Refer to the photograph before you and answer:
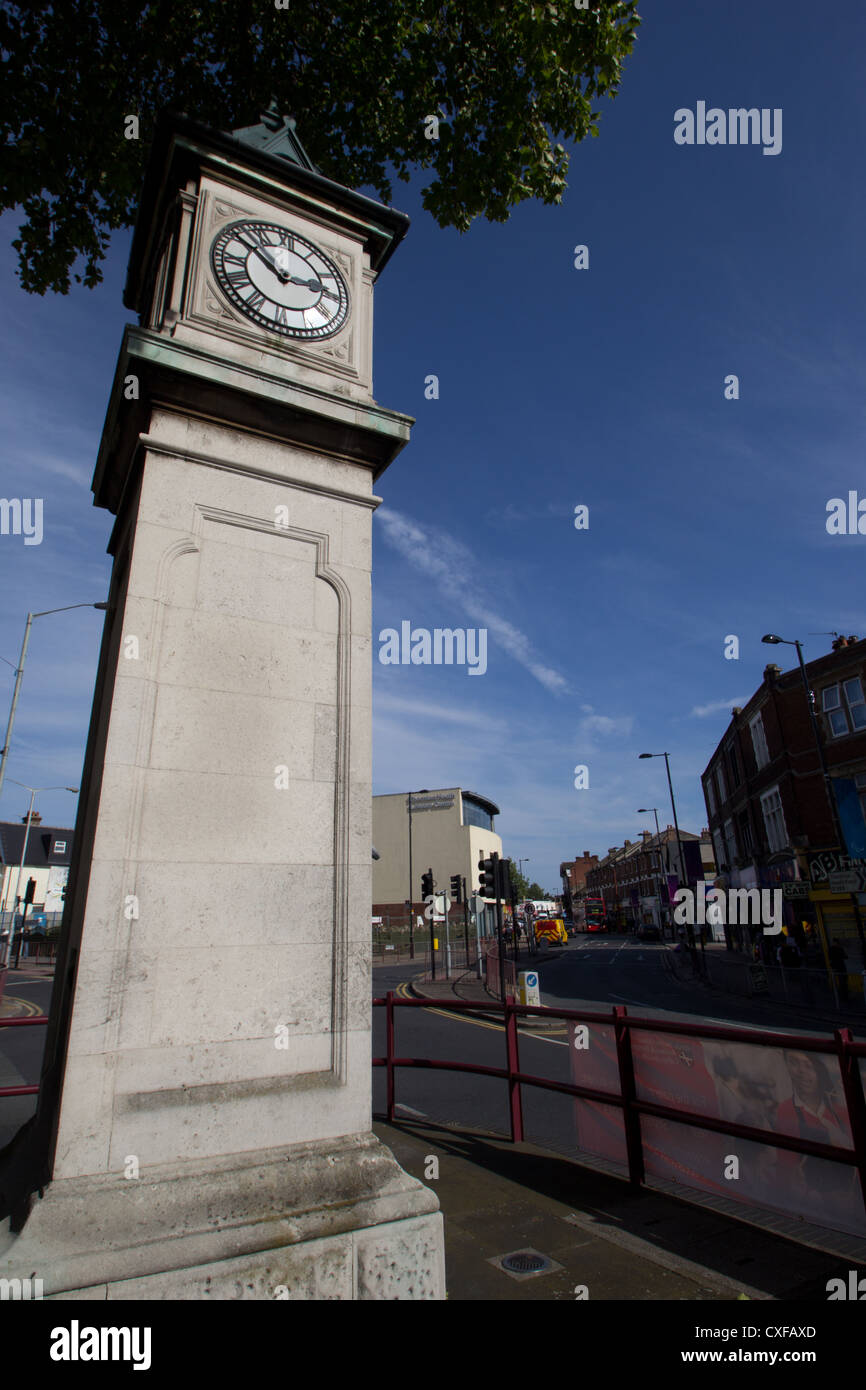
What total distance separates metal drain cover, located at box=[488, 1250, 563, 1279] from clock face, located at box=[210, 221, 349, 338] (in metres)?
5.80

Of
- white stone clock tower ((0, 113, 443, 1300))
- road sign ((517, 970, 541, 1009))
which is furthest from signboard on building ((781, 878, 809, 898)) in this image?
white stone clock tower ((0, 113, 443, 1300))

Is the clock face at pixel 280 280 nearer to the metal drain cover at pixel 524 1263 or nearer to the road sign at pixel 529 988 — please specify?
the metal drain cover at pixel 524 1263

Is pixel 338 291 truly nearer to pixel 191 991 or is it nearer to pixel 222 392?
pixel 222 392

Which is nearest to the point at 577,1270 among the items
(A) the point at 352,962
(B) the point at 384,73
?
(A) the point at 352,962

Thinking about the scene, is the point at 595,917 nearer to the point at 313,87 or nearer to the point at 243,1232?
the point at 313,87

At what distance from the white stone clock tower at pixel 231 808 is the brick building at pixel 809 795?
66.5 ft

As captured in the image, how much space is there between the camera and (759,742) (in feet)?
126

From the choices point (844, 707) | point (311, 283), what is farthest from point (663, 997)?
point (311, 283)

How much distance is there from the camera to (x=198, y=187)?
4.70 metres

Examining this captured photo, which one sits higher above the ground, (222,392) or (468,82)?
(468,82)

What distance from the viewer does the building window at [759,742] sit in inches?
1473

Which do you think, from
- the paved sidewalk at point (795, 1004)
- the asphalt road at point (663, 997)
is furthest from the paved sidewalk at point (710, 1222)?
the asphalt road at point (663, 997)
